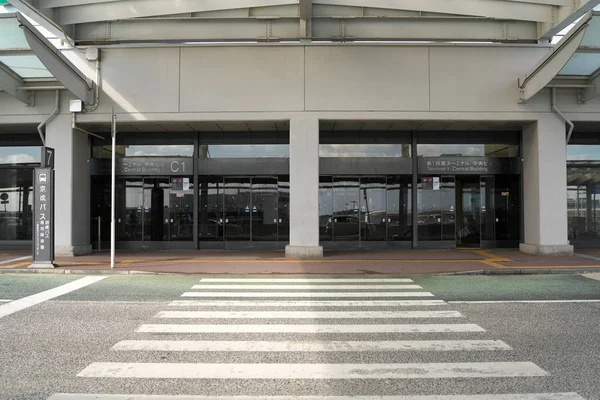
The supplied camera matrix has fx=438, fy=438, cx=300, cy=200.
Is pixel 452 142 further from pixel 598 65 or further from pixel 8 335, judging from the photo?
pixel 8 335

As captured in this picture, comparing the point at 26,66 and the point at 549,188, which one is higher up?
the point at 26,66

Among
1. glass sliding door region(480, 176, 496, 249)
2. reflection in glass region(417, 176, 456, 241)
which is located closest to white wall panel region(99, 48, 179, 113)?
reflection in glass region(417, 176, 456, 241)

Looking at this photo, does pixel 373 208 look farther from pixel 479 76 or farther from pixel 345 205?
pixel 479 76

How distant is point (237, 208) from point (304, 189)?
4019 millimetres

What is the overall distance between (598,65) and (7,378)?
55.2 feet

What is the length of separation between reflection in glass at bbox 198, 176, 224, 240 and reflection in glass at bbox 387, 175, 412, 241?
674cm

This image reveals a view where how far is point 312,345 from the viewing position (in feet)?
18.7

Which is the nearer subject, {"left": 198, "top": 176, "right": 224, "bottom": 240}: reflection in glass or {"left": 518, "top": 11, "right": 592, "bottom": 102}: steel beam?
{"left": 518, "top": 11, "right": 592, "bottom": 102}: steel beam

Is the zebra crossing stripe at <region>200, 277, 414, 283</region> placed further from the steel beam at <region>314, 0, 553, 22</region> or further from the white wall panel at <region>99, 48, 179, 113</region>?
the steel beam at <region>314, 0, 553, 22</region>

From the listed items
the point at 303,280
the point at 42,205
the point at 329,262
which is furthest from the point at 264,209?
the point at 42,205

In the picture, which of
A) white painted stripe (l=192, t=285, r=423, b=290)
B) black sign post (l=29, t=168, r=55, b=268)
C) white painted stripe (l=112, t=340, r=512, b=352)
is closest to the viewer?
white painted stripe (l=112, t=340, r=512, b=352)

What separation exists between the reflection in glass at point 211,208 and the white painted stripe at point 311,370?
12631 millimetres

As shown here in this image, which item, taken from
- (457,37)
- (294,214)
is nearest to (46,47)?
(294,214)

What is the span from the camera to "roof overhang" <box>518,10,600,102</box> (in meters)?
11.8
